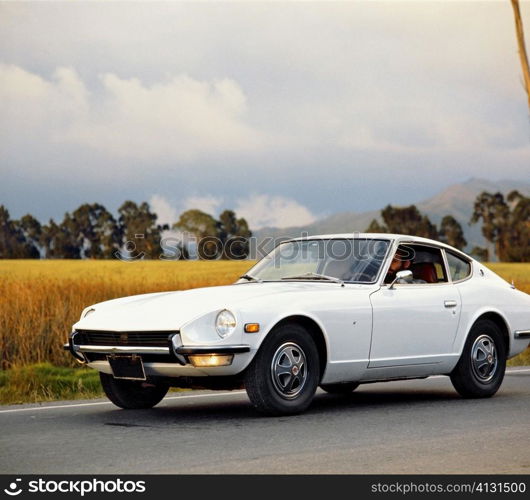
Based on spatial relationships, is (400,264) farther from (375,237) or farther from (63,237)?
(63,237)

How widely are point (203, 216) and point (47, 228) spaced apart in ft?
34.0

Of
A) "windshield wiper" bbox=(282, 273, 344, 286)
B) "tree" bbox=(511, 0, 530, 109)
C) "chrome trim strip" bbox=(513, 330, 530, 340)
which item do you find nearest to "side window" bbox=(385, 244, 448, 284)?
"windshield wiper" bbox=(282, 273, 344, 286)

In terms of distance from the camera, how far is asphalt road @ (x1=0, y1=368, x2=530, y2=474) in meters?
7.01

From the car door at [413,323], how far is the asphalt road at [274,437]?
0.49 m

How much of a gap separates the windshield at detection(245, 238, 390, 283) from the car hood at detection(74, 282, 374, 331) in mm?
264

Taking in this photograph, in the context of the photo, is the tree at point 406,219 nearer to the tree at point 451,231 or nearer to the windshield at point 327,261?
the tree at point 451,231

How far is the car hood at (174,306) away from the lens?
355 inches

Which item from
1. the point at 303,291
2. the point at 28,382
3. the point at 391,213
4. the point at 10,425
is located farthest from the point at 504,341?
the point at 391,213

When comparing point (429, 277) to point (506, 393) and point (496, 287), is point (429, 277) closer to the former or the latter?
point (496, 287)

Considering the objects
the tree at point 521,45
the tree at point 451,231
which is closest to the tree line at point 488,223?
the tree at point 451,231

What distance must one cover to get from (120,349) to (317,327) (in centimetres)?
167

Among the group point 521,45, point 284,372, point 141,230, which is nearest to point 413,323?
point 284,372

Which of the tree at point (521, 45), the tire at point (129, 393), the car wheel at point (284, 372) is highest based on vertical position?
the tree at point (521, 45)

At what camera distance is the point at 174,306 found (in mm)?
9266
